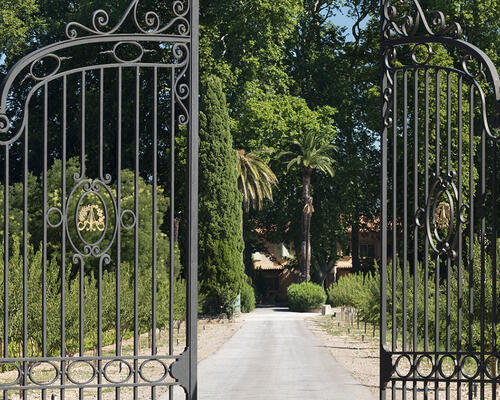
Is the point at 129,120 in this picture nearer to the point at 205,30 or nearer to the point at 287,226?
the point at 205,30

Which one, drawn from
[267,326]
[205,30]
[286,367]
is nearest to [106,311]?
[286,367]

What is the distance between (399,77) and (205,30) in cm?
885

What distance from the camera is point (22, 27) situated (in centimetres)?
3306

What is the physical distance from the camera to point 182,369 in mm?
6094

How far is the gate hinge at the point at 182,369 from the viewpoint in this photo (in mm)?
6074

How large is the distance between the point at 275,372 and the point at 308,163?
84.3ft

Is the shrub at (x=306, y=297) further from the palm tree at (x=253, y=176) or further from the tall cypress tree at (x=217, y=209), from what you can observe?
the tall cypress tree at (x=217, y=209)

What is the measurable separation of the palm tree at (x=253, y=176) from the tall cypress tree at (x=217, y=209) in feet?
13.8

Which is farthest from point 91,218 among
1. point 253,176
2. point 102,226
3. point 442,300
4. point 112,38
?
point 253,176

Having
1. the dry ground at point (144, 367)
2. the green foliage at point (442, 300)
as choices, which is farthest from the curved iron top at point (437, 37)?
the dry ground at point (144, 367)

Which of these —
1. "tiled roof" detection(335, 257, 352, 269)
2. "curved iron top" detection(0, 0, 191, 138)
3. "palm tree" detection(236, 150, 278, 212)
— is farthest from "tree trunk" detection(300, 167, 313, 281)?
"curved iron top" detection(0, 0, 191, 138)

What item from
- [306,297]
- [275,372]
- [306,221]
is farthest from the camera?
[306,221]

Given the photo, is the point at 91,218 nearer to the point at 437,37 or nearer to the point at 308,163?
the point at 437,37

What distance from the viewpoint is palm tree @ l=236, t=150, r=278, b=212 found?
35781 millimetres
